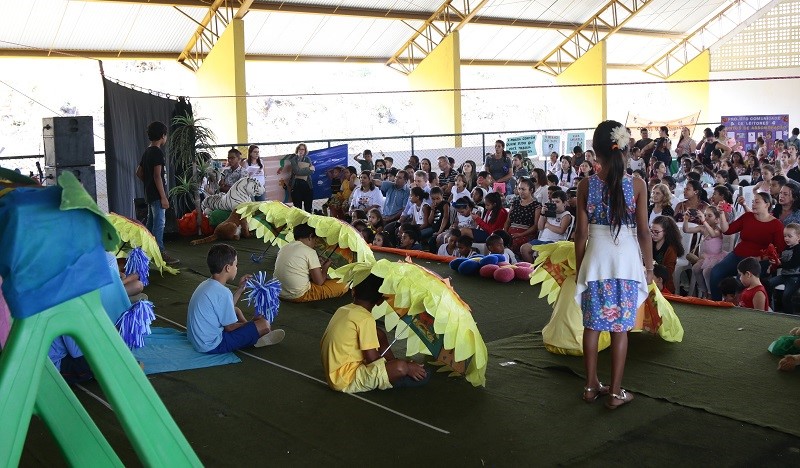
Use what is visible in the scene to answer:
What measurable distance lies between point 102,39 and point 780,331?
45.5 ft

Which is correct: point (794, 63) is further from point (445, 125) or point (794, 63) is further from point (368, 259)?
point (368, 259)

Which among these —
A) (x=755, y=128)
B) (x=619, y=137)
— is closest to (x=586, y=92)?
(x=755, y=128)

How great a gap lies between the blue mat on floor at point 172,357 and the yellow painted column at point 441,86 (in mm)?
14497

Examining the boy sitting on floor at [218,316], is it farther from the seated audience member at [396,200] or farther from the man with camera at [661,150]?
the man with camera at [661,150]

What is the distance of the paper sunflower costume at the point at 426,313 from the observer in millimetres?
3920

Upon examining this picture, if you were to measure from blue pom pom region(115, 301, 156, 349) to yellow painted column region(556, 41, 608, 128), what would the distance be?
738 inches

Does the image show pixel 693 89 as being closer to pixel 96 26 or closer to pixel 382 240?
pixel 96 26

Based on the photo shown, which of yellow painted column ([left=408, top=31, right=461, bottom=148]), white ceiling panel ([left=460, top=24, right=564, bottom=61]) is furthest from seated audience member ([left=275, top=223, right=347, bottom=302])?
white ceiling panel ([left=460, top=24, right=564, bottom=61])

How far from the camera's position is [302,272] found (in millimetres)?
6117

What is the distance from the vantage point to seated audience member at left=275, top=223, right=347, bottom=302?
6.11m

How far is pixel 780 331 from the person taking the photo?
4859 millimetres

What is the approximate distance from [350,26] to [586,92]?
24.8 ft

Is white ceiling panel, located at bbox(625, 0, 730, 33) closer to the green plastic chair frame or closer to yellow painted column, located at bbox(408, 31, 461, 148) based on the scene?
yellow painted column, located at bbox(408, 31, 461, 148)

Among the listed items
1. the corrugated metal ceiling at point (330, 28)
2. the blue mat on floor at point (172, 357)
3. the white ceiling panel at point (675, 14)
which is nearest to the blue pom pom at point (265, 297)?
the blue mat on floor at point (172, 357)
